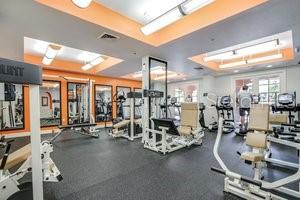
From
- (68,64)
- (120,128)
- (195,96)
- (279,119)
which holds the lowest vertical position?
(120,128)

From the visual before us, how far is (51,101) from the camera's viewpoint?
7.14 metres

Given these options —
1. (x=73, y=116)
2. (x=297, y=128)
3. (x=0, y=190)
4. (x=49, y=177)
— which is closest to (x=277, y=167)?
(x=297, y=128)

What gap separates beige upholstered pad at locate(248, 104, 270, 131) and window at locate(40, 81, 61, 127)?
720cm

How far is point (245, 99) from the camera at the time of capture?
18.3 feet

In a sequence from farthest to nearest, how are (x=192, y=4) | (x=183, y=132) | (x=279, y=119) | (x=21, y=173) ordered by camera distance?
1. (x=183, y=132)
2. (x=279, y=119)
3. (x=192, y=4)
4. (x=21, y=173)

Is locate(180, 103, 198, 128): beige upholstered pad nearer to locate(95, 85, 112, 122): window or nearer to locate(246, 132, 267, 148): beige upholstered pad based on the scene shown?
locate(246, 132, 267, 148): beige upholstered pad

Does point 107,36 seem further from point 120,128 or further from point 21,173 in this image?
point 120,128

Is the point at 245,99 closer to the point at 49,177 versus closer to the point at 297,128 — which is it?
the point at 297,128

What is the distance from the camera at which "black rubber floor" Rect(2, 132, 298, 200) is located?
2166mm

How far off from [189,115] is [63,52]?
460cm

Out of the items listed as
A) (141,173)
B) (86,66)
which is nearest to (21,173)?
(141,173)

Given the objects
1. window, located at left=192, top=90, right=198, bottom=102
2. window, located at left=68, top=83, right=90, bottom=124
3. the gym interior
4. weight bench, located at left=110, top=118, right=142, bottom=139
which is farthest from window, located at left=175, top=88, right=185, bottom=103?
window, located at left=68, top=83, right=90, bottom=124

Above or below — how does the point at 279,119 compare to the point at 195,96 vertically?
below

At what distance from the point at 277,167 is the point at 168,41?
3.37 metres
